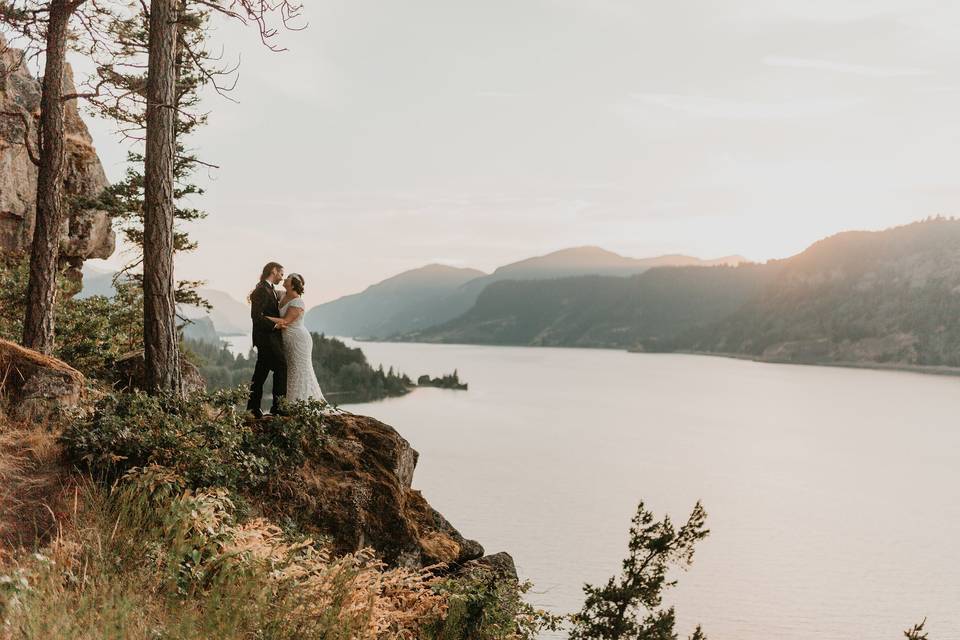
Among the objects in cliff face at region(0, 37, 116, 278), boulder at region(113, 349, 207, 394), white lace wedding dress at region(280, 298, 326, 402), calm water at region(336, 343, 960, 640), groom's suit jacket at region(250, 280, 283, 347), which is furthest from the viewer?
calm water at region(336, 343, 960, 640)

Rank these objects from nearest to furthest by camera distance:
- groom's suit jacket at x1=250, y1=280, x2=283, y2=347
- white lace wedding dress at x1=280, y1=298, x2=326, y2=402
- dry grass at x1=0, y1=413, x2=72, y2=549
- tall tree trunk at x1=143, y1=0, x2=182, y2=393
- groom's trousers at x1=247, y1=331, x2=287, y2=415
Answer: dry grass at x1=0, y1=413, x2=72, y2=549
tall tree trunk at x1=143, y1=0, x2=182, y2=393
groom's suit jacket at x1=250, y1=280, x2=283, y2=347
groom's trousers at x1=247, y1=331, x2=287, y2=415
white lace wedding dress at x1=280, y1=298, x2=326, y2=402

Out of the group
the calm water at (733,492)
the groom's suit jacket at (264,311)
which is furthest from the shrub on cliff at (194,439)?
the calm water at (733,492)

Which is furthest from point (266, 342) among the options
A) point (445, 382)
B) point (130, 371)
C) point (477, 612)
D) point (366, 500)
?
point (445, 382)

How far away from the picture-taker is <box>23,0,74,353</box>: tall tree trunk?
11.6m

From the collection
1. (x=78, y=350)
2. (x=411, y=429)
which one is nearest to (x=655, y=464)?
(x=411, y=429)

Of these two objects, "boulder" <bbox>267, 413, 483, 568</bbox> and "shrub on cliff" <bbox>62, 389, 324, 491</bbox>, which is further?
"boulder" <bbox>267, 413, 483, 568</bbox>

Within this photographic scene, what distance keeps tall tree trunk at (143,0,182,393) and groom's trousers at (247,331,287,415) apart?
1.17m

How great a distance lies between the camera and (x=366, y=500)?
9359 millimetres

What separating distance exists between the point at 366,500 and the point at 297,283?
339 cm

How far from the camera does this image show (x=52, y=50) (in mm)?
11562

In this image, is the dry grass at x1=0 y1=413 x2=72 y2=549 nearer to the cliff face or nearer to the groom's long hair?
the groom's long hair

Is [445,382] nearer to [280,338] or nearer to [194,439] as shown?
[280,338]

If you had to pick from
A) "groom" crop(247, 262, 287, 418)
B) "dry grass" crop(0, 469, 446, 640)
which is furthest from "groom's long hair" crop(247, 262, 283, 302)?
"dry grass" crop(0, 469, 446, 640)

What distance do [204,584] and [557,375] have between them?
172m
